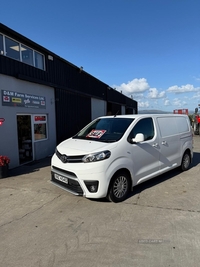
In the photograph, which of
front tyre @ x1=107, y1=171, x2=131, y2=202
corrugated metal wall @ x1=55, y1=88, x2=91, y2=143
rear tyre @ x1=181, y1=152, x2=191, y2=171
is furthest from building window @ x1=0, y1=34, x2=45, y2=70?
rear tyre @ x1=181, y1=152, x2=191, y2=171

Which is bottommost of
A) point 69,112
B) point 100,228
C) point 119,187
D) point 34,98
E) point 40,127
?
point 100,228

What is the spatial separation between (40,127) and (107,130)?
5.62 metres

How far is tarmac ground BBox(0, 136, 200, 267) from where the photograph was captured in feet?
8.61

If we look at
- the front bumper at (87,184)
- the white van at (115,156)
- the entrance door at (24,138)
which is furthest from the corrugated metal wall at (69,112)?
the front bumper at (87,184)

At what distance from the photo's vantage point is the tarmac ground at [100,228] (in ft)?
8.61

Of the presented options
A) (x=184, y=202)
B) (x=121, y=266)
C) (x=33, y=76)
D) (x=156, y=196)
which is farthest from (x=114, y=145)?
(x=33, y=76)

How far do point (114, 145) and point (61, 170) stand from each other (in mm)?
1268

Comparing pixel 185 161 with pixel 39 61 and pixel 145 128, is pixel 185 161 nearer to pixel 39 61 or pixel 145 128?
pixel 145 128

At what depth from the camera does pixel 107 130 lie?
4.93m

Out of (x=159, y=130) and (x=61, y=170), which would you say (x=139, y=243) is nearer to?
(x=61, y=170)

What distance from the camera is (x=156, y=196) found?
182 inches

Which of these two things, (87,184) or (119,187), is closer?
(87,184)

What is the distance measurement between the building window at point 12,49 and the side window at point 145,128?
5946mm

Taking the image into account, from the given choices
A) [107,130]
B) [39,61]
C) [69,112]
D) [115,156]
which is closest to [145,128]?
[107,130]
